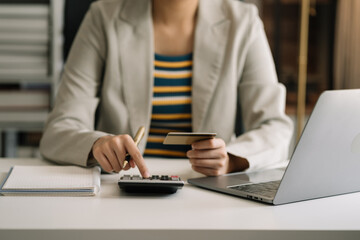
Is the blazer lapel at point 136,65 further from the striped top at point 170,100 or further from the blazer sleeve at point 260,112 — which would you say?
the blazer sleeve at point 260,112

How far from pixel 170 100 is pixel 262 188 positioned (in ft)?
2.08

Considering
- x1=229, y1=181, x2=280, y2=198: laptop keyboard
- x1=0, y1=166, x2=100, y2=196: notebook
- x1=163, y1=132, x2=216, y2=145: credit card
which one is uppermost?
x1=163, y1=132, x2=216, y2=145: credit card

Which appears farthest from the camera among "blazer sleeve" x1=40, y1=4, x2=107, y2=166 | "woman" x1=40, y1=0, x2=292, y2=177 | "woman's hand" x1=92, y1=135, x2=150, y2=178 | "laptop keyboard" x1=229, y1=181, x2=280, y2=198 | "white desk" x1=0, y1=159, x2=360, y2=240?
"woman" x1=40, y1=0, x2=292, y2=177

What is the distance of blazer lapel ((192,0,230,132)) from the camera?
1.47 meters

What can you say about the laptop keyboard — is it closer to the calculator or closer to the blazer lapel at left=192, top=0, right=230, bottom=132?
the calculator

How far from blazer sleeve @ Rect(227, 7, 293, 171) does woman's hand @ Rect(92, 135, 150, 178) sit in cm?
26

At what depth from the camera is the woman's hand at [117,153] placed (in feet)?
3.20

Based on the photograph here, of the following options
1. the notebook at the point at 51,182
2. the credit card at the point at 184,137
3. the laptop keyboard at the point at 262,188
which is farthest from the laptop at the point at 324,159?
the notebook at the point at 51,182

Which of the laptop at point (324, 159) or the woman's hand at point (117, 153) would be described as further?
the woman's hand at point (117, 153)

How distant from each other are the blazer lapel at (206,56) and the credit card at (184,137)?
447mm

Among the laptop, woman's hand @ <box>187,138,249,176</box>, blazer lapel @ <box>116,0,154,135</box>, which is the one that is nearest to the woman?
blazer lapel @ <box>116,0,154,135</box>

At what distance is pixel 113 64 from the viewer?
1463 mm

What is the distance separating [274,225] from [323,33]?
3.38m

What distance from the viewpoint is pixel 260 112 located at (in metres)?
1.42
